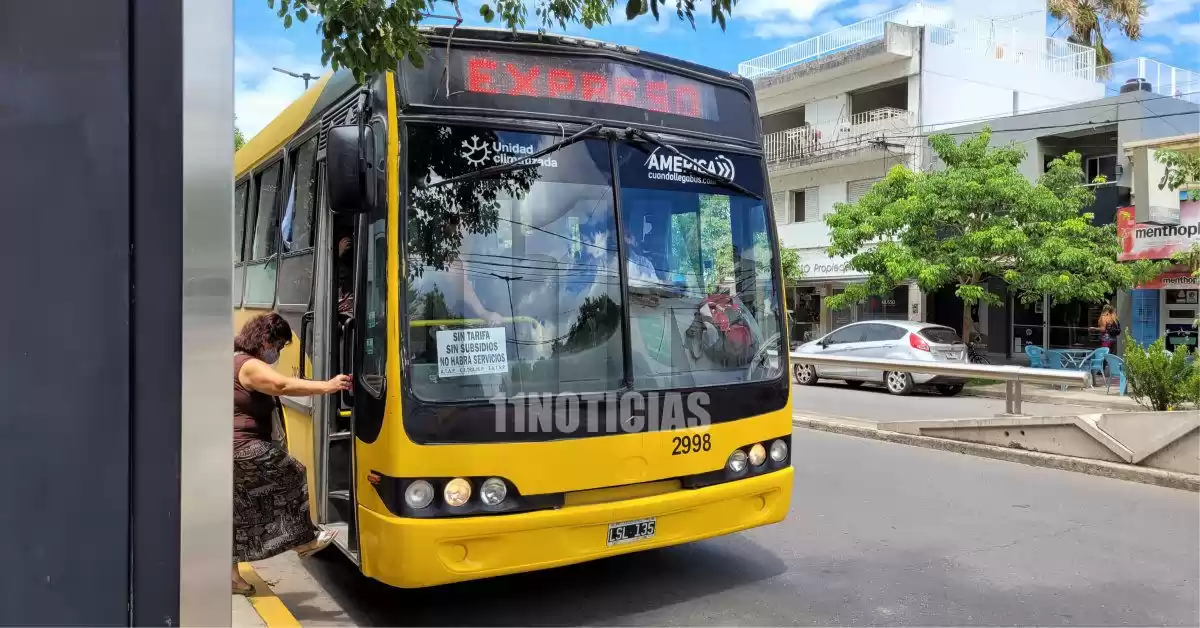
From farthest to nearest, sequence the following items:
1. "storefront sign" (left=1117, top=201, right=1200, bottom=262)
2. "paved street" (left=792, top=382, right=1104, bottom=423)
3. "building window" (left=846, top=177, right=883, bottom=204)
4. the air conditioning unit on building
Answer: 1. "building window" (left=846, top=177, right=883, bottom=204)
2. "storefront sign" (left=1117, top=201, right=1200, bottom=262)
3. the air conditioning unit on building
4. "paved street" (left=792, top=382, right=1104, bottom=423)

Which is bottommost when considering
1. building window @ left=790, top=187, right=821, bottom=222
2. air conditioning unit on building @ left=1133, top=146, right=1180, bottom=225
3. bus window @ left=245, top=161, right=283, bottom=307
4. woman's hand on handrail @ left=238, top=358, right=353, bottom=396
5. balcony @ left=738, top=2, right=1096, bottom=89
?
woman's hand on handrail @ left=238, top=358, right=353, bottom=396

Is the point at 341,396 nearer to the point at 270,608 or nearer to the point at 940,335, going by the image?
the point at 270,608

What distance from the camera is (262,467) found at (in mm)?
4645

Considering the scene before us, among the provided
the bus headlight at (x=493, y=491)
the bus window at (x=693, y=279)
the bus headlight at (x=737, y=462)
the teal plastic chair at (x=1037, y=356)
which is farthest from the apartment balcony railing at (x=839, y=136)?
the bus headlight at (x=493, y=491)

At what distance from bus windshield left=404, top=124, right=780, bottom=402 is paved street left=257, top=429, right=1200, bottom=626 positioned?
1.37m

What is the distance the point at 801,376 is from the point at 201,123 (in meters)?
18.4

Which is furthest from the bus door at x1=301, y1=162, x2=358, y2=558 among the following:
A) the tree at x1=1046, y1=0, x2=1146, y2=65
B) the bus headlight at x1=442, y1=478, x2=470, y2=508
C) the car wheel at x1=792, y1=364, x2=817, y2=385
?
the tree at x1=1046, y1=0, x2=1146, y2=65

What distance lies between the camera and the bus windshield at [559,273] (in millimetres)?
4164

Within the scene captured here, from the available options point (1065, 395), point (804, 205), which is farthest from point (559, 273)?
point (804, 205)

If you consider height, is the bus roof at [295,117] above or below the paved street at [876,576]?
above

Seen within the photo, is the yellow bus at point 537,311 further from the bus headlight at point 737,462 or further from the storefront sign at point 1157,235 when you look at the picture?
the storefront sign at point 1157,235

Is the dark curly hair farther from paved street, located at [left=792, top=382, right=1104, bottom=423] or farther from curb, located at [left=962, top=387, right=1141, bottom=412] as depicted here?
curb, located at [left=962, top=387, right=1141, bottom=412]

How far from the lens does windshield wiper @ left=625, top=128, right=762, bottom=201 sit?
15.4 ft

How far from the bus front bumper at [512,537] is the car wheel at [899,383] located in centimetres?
1234
